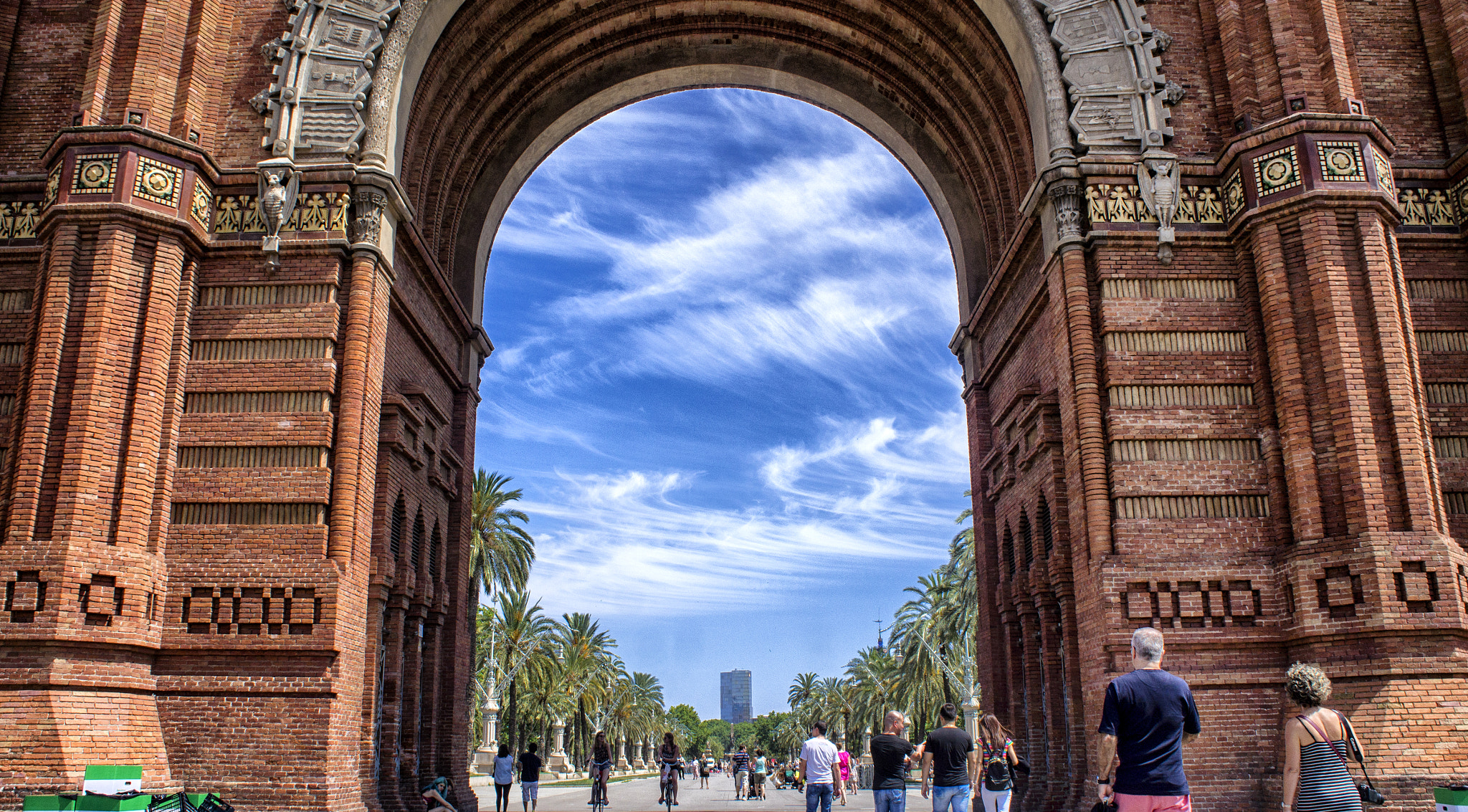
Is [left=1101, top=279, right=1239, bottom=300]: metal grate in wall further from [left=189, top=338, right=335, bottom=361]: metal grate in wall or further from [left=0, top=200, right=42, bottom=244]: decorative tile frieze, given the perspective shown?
[left=0, top=200, right=42, bottom=244]: decorative tile frieze

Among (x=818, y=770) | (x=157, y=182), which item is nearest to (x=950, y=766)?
(x=818, y=770)

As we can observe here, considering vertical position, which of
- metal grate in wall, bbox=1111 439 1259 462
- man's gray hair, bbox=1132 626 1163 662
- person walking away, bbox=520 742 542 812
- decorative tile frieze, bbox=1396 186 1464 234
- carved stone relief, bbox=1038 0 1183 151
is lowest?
person walking away, bbox=520 742 542 812

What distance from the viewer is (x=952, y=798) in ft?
34.3

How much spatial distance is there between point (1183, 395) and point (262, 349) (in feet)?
41.5

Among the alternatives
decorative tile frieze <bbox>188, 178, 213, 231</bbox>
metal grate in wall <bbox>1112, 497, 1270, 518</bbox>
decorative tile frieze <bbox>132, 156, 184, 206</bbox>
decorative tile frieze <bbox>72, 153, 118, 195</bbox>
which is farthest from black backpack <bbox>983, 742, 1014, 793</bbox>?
decorative tile frieze <bbox>72, 153, 118, 195</bbox>

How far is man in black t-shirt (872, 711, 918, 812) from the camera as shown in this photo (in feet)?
35.2

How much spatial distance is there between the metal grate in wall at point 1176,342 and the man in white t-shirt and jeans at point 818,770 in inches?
260

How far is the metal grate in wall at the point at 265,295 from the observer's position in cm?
1491

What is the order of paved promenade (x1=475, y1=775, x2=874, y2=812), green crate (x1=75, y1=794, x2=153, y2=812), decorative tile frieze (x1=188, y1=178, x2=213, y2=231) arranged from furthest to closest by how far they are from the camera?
paved promenade (x1=475, y1=775, x2=874, y2=812) → decorative tile frieze (x1=188, y1=178, x2=213, y2=231) → green crate (x1=75, y1=794, x2=153, y2=812)

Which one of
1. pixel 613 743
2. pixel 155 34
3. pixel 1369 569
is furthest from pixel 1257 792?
pixel 613 743

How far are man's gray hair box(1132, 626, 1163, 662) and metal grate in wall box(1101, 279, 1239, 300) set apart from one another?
30.0 feet

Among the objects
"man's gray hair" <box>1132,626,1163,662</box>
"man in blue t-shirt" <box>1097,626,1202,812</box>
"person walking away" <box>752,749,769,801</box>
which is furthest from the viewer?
"person walking away" <box>752,749,769,801</box>

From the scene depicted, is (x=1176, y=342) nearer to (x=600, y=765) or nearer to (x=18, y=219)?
(x=600, y=765)

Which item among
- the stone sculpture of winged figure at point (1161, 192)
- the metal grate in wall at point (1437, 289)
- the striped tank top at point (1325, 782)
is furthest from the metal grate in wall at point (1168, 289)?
the striped tank top at point (1325, 782)
